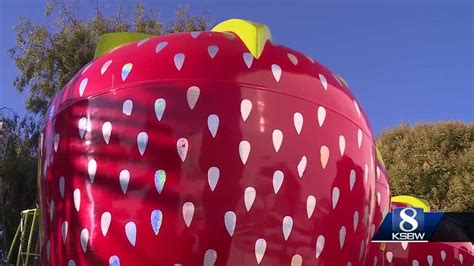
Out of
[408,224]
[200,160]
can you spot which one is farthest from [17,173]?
[200,160]

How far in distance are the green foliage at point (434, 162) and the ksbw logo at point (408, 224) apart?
9.19 meters

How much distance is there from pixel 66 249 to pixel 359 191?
5.96 ft

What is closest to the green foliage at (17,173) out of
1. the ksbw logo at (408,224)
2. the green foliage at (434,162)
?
the green foliage at (434,162)

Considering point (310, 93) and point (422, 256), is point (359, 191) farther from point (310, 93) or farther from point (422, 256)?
point (422, 256)

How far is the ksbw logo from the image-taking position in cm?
550

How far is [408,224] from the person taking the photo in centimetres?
574

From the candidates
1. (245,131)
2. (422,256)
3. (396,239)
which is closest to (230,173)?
(245,131)

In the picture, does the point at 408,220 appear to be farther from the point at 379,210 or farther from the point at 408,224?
the point at 379,210

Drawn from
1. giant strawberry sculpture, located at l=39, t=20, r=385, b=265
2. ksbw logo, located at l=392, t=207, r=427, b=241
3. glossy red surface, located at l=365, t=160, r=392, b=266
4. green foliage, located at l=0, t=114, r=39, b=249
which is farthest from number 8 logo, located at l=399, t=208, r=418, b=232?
green foliage, located at l=0, t=114, r=39, b=249

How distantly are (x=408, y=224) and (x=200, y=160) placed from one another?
3060 mm

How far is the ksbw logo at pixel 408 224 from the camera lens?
5496mm

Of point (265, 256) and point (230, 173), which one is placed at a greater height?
point (230, 173)

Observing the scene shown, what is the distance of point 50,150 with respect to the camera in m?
3.78

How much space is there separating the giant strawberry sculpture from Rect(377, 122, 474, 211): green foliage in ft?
39.3
